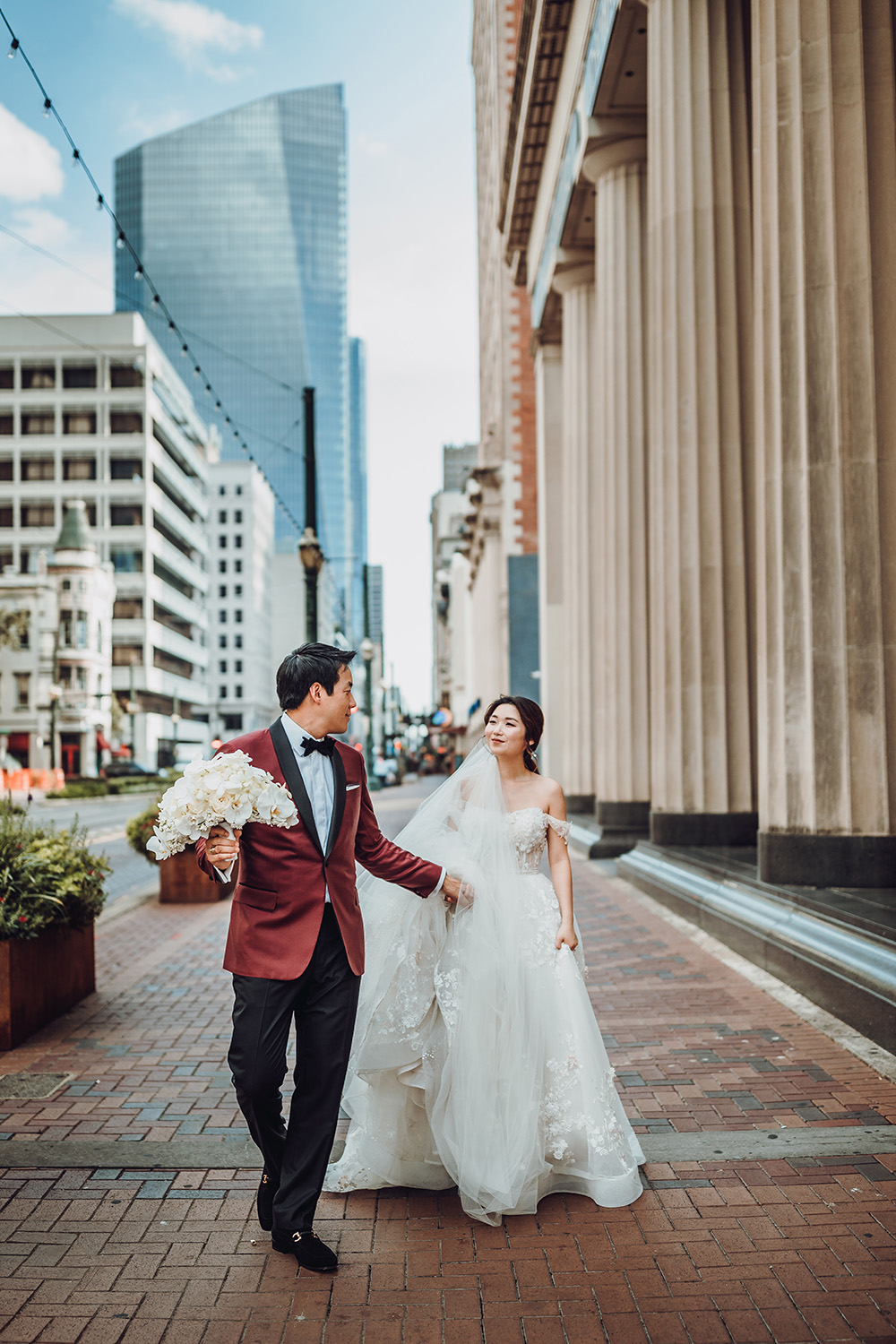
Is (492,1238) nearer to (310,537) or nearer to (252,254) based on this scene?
(310,537)

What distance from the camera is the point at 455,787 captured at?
4770 millimetres

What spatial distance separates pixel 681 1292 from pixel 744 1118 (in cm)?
167

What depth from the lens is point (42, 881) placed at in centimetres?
670

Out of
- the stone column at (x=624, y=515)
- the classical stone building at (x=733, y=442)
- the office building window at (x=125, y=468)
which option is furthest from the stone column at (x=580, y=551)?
the office building window at (x=125, y=468)

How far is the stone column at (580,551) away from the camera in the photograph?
1914cm

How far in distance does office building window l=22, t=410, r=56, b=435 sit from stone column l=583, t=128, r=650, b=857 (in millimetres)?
74483

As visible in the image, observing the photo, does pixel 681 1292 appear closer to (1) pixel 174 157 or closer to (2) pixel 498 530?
(2) pixel 498 530

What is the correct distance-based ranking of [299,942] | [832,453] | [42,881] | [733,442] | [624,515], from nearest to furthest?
→ [299,942] → [42,881] → [832,453] → [733,442] → [624,515]

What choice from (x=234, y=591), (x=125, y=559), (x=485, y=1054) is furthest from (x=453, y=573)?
(x=485, y=1054)

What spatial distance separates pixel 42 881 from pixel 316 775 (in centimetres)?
357

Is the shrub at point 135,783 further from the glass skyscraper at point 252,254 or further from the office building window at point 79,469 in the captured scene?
the glass skyscraper at point 252,254

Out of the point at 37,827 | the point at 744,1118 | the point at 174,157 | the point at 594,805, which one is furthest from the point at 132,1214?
the point at 174,157

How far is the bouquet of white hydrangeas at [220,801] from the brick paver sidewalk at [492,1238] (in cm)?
144

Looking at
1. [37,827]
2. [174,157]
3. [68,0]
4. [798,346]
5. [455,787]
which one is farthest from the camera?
[174,157]
